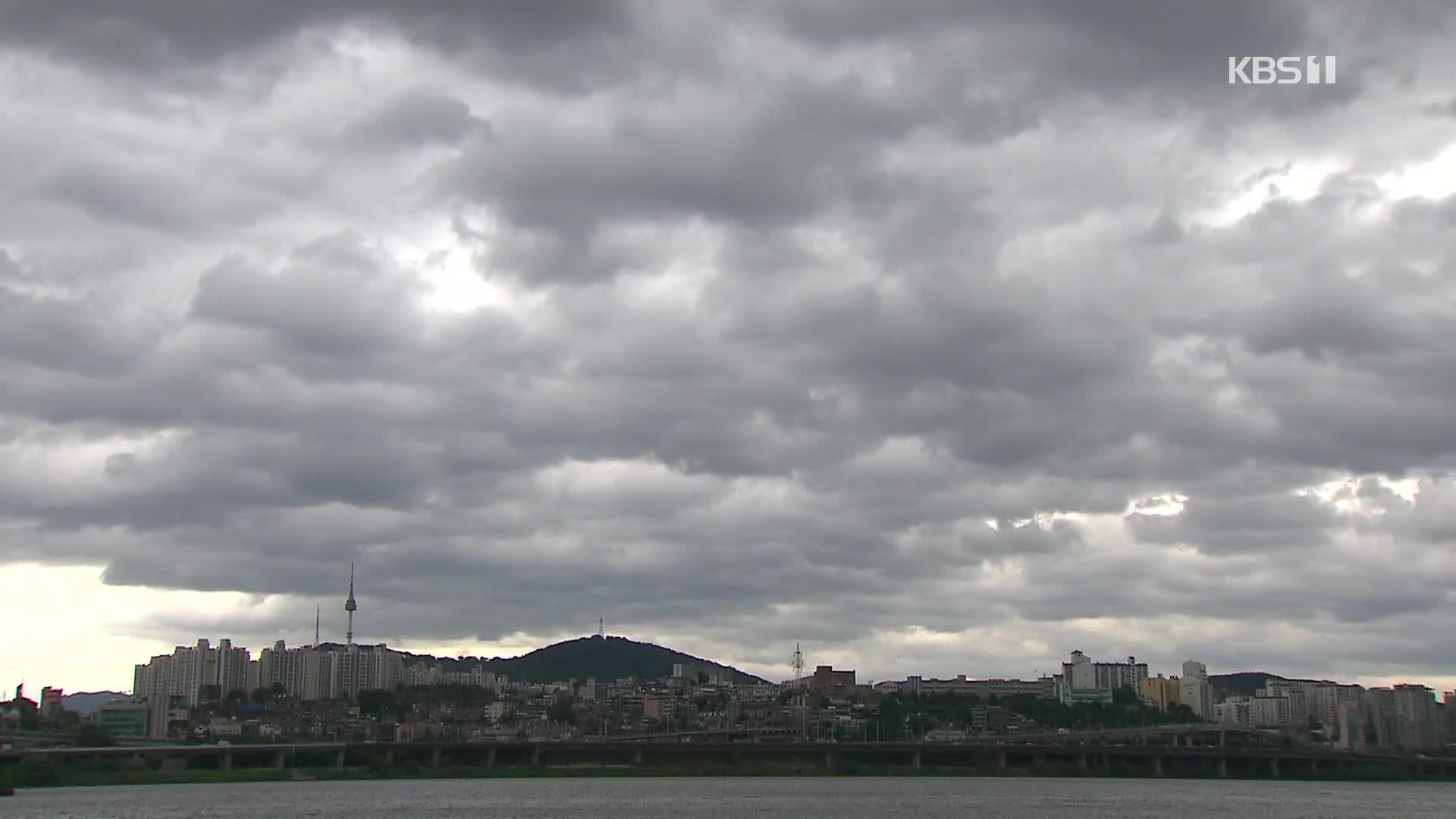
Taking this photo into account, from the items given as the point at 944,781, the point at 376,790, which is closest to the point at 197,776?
the point at 376,790

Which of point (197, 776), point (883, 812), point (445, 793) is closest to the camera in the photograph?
point (883, 812)

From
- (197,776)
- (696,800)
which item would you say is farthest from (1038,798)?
(197,776)

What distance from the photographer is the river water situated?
113000mm

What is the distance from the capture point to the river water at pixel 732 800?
113 meters

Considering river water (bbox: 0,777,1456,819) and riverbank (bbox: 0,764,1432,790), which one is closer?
river water (bbox: 0,777,1456,819)

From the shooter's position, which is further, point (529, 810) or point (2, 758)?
point (2, 758)

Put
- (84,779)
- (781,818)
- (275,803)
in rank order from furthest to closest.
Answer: (84,779), (275,803), (781,818)

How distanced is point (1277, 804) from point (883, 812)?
45.6 meters

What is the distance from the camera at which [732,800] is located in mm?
133125

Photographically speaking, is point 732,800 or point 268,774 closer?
point 732,800

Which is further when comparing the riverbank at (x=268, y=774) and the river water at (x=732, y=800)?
the riverbank at (x=268, y=774)

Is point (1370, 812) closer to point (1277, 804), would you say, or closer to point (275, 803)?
point (1277, 804)

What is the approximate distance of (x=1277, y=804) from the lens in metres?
138

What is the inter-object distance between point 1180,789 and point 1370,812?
1785 inches
